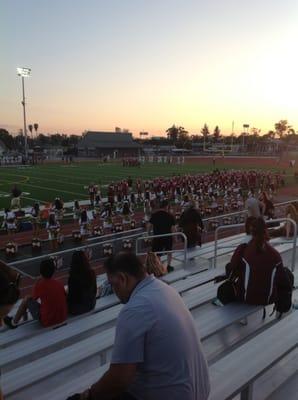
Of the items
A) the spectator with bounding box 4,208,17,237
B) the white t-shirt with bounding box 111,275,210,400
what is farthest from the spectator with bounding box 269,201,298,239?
the spectator with bounding box 4,208,17,237

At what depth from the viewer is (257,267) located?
3.70 m

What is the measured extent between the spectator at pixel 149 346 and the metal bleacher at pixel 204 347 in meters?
0.78

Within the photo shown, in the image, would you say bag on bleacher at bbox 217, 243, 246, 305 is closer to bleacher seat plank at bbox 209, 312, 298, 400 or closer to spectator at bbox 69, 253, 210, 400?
bleacher seat plank at bbox 209, 312, 298, 400

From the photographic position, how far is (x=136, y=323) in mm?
1781

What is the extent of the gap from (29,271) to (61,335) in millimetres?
6730

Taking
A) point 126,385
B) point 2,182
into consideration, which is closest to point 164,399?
point 126,385

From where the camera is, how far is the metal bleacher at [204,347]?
2.83 meters

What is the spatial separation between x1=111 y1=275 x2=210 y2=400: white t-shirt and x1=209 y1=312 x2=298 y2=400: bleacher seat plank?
0.74 m

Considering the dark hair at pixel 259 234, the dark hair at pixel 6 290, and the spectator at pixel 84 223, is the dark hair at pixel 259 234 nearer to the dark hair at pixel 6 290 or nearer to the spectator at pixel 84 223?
the dark hair at pixel 6 290

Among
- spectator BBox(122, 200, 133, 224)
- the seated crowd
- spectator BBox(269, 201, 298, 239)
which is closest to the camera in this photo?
spectator BBox(269, 201, 298, 239)

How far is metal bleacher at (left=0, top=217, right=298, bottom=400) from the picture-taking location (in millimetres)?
2826

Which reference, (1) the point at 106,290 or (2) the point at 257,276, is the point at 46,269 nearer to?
(1) the point at 106,290

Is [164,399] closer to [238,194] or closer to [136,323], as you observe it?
[136,323]

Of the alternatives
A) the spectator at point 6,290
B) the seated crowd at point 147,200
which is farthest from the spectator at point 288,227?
the spectator at point 6,290
